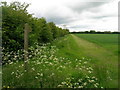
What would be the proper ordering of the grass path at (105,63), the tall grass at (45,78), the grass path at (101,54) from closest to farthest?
1. the tall grass at (45,78)
2. the grass path at (105,63)
3. the grass path at (101,54)

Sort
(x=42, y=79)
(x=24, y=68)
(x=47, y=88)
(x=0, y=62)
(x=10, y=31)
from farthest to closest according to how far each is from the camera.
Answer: (x=10, y=31), (x=0, y=62), (x=24, y=68), (x=42, y=79), (x=47, y=88)

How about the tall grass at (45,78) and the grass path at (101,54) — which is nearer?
the tall grass at (45,78)

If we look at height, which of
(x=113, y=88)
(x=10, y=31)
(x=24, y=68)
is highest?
(x=10, y=31)

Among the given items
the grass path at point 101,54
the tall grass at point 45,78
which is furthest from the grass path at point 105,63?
the tall grass at point 45,78

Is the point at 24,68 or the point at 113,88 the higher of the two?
the point at 24,68

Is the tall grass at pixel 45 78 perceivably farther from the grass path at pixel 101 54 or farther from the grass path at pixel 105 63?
Result: the grass path at pixel 101 54

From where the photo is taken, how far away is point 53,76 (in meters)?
5.71

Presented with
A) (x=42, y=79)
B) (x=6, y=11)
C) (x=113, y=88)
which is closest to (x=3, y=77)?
(x=42, y=79)

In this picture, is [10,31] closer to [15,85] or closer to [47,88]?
[15,85]

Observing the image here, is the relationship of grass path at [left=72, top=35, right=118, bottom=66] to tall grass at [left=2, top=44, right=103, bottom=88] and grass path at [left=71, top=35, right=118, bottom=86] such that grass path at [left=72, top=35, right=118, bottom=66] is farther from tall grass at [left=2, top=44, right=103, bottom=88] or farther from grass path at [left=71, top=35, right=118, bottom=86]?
tall grass at [left=2, top=44, right=103, bottom=88]

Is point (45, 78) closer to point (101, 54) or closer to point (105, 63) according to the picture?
point (105, 63)

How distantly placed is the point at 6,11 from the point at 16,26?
86 cm

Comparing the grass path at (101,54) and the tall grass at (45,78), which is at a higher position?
the tall grass at (45,78)

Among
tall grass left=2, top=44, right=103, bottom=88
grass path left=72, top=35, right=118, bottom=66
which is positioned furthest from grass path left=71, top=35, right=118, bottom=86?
tall grass left=2, top=44, right=103, bottom=88
